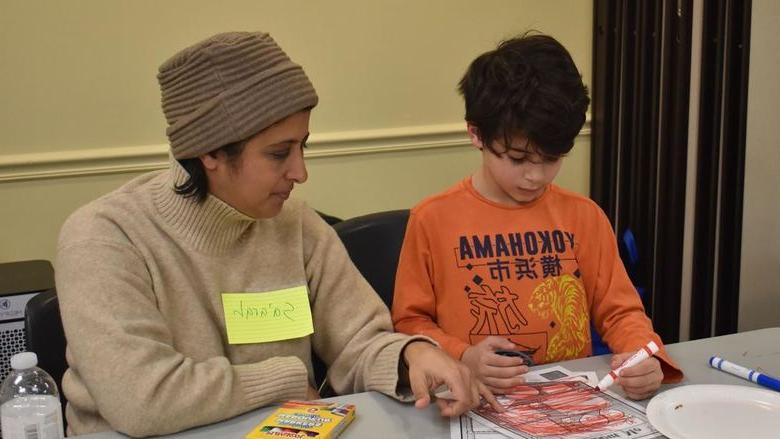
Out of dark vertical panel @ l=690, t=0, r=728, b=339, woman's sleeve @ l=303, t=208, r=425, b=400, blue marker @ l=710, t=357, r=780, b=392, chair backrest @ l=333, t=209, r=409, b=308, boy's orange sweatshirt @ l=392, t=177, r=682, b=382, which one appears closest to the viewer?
blue marker @ l=710, t=357, r=780, b=392

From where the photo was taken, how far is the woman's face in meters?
1.31

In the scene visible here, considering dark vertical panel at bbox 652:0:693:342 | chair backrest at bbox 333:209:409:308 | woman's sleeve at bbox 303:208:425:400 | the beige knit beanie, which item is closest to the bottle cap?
the beige knit beanie

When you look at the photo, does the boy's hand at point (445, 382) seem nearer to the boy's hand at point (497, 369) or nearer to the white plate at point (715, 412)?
the boy's hand at point (497, 369)

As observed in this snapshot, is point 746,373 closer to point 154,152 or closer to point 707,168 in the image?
point 707,168

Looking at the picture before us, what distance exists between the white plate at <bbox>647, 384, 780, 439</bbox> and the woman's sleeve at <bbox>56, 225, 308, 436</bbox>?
0.58m

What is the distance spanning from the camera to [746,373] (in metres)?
1.33

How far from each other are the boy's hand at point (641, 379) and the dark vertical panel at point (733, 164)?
145cm

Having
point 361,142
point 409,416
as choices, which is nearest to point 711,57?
point 361,142

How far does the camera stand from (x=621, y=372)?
126cm

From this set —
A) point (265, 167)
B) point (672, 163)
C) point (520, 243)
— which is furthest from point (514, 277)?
point (672, 163)

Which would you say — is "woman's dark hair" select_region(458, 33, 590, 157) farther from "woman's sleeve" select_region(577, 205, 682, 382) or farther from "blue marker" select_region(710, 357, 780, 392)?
"blue marker" select_region(710, 357, 780, 392)

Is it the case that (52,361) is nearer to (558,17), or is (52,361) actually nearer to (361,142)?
(361,142)

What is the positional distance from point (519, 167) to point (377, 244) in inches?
17.2

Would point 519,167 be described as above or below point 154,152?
above
